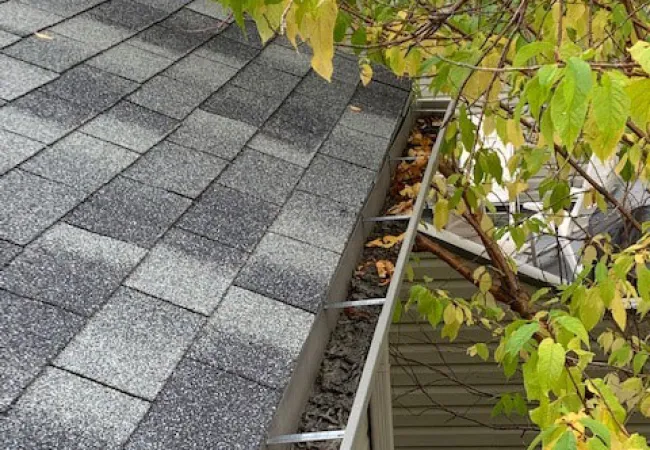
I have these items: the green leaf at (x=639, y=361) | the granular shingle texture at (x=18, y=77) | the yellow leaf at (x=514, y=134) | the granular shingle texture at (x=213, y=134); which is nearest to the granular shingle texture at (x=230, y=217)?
the granular shingle texture at (x=213, y=134)

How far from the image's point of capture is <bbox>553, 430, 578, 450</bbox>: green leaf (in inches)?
88.2

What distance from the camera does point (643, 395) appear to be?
170 inches

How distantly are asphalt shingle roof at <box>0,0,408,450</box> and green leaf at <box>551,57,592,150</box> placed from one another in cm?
99

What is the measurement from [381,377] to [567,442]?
1244 millimetres

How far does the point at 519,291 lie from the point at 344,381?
366 cm

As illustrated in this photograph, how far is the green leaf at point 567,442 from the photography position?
2240 millimetres

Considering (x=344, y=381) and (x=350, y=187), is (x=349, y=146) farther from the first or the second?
(x=344, y=381)

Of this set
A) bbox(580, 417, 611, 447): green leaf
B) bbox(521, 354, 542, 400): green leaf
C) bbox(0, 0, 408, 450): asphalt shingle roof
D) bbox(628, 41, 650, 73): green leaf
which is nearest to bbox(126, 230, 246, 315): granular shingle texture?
bbox(0, 0, 408, 450): asphalt shingle roof

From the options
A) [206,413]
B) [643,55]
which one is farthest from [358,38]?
[206,413]

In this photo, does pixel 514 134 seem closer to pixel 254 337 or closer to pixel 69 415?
pixel 254 337

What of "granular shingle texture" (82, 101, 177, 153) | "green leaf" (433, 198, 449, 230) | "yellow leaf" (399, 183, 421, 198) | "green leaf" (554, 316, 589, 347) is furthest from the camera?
"green leaf" (433, 198, 449, 230)

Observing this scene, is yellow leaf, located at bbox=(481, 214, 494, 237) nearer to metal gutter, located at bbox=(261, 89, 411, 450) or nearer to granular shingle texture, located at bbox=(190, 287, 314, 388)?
metal gutter, located at bbox=(261, 89, 411, 450)

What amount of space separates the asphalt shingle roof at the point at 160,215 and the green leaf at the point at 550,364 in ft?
2.33

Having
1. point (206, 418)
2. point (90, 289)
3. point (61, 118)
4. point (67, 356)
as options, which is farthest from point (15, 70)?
point (206, 418)
